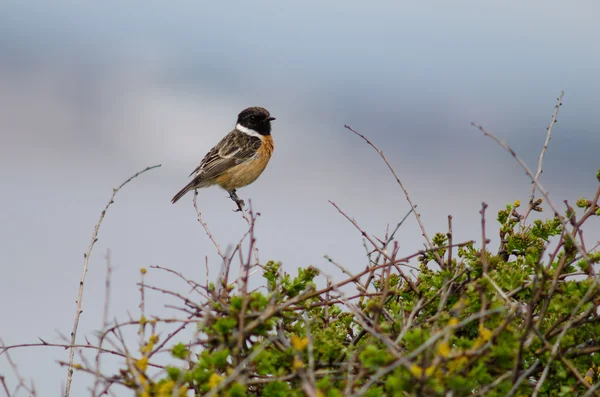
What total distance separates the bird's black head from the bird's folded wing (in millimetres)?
202

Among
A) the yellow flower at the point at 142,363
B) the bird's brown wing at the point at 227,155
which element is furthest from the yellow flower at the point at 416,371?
the bird's brown wing at the point at 227,155

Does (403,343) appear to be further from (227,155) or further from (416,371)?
(227,155)

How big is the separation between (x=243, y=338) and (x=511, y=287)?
4.96 feet

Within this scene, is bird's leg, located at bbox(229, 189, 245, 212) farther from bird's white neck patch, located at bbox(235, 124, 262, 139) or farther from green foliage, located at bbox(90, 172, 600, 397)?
green foliage, located at bbox(90, 172, 600, 397)

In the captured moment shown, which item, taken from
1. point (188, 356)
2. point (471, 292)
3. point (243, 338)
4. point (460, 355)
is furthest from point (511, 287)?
point (188, 356)

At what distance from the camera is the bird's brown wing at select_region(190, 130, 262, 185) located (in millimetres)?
10258

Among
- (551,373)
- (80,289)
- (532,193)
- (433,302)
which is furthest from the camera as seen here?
(532,193)

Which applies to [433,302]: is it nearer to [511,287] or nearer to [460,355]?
[511,287]

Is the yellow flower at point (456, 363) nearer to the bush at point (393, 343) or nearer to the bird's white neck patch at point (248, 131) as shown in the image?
the bush at point (393, 343)

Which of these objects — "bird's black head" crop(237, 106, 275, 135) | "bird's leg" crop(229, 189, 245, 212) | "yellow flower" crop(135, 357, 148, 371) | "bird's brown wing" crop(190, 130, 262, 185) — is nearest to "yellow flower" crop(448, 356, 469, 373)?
"yellow flower" crop(135, 357, 148, 371)

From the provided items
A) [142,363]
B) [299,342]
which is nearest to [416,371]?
[299,342]

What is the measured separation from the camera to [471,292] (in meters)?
3.70

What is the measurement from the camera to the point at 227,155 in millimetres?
10477

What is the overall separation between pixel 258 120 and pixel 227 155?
805 millimetres
